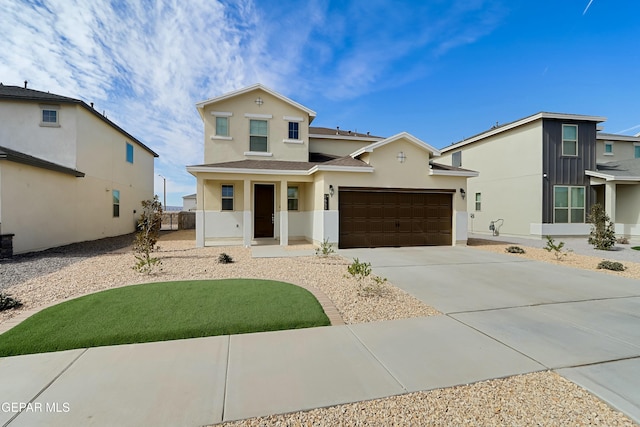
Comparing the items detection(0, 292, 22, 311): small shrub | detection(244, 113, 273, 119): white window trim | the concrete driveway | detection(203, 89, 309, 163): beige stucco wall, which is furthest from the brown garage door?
detection(0, 292, 22, 311): small shrub

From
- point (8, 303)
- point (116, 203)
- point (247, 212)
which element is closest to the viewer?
point (8, 303)

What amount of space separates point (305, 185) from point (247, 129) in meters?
4.16

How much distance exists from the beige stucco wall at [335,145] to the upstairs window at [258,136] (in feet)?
11.3

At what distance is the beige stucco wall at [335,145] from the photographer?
1711cm

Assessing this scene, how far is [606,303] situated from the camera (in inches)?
205

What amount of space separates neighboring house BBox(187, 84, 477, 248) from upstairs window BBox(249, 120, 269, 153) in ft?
0.17

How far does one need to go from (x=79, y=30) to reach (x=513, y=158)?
71.3ft

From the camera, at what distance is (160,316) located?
4.33 metres

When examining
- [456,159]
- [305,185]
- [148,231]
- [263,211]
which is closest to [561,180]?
[456,159]

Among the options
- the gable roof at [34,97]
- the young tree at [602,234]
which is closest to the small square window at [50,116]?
the gable roof at [34,97]

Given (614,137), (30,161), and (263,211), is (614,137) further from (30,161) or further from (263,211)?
(30,161)

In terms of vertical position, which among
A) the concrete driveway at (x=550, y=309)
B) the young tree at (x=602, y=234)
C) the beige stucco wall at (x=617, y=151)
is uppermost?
the beige stucco wall at (x=617, y=151)

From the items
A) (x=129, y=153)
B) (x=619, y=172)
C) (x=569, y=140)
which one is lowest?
(x=619, y=172)

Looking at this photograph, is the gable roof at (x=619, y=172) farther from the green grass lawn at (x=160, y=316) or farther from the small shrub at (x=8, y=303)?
the small shrub at (x=8, y=303)
